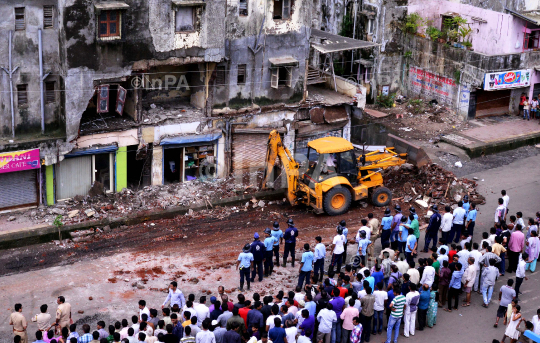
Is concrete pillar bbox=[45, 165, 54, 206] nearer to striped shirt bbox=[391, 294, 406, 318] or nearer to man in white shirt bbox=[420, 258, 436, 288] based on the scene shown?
striped shirt bbox=[391, 294, 406, 318]

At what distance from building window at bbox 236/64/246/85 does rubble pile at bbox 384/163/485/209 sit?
6.58 meters

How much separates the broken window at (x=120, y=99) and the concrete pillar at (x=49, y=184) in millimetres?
3087

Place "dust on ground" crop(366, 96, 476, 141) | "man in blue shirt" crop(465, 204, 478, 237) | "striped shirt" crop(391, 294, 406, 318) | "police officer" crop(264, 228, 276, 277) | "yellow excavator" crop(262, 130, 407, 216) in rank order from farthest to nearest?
"dust on ground" crop(366, 96, 476, 141), "yellow excavator" crop(262, 130, 407, 216), "man in blue shirt" crop(465, 204, 478, 237), "police officer" crop(264, 228, 276, 277), "striped shirt" crop(391, 294, 406, 318)

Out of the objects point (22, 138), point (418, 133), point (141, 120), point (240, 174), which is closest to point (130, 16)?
point (141, 120)

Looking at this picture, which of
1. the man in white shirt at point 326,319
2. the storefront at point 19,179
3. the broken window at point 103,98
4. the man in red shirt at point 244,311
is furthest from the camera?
the broken window at point 103,98

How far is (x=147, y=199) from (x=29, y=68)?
5.98 metres

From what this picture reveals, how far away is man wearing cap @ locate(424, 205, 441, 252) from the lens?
22328 millimetres

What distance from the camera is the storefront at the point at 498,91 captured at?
112 ft

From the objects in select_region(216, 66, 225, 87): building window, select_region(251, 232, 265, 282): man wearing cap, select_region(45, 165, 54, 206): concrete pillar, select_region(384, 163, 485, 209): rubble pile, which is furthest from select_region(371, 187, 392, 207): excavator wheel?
select_region(45, 165, 54, 206): concrete pillar

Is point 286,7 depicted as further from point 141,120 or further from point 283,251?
point 283,251

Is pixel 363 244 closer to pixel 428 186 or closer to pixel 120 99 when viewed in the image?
pixel 428 186

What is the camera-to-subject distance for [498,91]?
116ft

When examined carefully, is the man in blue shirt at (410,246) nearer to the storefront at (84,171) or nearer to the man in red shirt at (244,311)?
the man in red shirt at (244,311)

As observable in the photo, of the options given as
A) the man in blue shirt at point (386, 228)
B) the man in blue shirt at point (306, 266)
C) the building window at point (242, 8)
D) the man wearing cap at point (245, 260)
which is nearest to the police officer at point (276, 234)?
the man wearing cap at point (245, 260)
